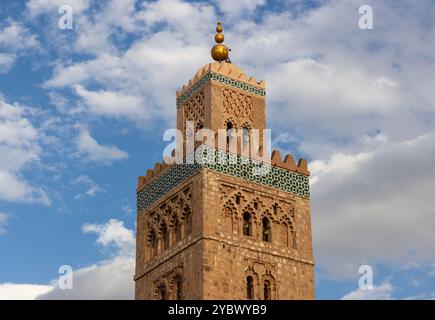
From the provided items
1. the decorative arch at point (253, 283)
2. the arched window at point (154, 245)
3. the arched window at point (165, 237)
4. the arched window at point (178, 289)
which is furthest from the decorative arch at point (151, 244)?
the decorative arch at point (253, 283)

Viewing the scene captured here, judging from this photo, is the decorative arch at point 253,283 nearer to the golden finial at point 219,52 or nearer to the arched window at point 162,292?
the arched window at point 162,292

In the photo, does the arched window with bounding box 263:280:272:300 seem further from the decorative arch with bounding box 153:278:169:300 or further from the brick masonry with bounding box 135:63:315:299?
the decorative arch with bounding box 153:278:169:300

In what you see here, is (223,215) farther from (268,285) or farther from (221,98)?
(221,98)

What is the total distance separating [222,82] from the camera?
111ft

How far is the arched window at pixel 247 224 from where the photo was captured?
31.9 metres

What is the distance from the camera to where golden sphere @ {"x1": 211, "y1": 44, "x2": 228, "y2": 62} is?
34.8 metres

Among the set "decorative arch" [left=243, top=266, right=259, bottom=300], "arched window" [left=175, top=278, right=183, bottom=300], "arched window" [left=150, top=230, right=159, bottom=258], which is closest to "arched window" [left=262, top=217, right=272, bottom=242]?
"decorative arch" [left=243, top=266, right=259, bottom=300]

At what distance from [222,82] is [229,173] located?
137 inches

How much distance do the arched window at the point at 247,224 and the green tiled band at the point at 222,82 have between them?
4588 mm

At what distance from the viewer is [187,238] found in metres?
31.4
